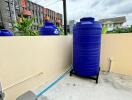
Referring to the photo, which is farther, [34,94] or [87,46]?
[87,46]

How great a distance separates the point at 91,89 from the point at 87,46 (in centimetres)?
79

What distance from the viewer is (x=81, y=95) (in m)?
1.47

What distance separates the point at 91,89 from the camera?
5.33ft

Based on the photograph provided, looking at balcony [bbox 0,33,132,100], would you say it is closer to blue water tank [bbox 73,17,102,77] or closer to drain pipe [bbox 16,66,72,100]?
drain pipe [bbox 16,66,72,100]

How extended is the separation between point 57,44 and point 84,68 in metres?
0.75

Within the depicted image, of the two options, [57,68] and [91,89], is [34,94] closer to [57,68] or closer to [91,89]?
[57,68]

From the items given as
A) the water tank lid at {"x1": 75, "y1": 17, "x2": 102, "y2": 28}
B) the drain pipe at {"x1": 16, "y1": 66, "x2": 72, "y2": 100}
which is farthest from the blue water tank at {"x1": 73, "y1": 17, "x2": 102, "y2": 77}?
the drain pipe at {"x1": 16, "y1": 66, "x2": 72, "y2": 100}

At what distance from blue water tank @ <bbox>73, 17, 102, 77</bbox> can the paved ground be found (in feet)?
0.76

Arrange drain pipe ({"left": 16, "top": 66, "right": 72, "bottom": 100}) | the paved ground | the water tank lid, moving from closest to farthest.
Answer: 1. drain pipe ({"left": 16, "top": 66, "right": 72, "bottom": 100})
2. the paved ground
3. the water tank lid

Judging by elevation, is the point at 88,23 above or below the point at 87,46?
above

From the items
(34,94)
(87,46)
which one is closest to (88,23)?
(87,46)

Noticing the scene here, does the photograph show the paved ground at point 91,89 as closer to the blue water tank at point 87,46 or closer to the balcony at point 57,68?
the balcony at point 57,68

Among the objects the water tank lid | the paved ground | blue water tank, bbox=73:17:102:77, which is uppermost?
the water tank lid

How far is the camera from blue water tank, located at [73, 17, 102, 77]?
5.55ft
